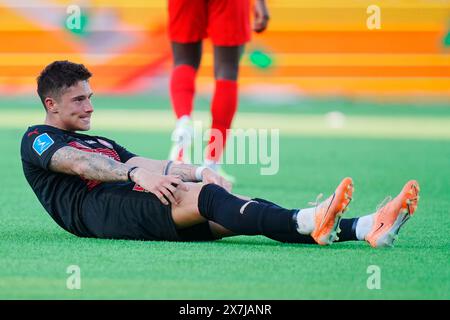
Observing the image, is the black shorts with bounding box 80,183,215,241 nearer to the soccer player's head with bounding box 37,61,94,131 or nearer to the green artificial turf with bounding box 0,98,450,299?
the green artificial turf with bounding box 0,98,450,299

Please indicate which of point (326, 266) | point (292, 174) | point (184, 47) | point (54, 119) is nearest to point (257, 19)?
point (184, 47)

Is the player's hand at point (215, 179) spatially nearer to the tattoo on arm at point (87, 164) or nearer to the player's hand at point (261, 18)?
the tattoo on arm at point (87, 164)

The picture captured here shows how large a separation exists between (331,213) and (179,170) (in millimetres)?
1005

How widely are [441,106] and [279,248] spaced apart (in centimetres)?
1180

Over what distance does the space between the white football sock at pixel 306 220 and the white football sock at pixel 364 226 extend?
249 mm

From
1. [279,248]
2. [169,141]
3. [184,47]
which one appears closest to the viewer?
[279,248]

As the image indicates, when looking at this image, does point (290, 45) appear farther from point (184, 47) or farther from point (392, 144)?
point (184, 47)

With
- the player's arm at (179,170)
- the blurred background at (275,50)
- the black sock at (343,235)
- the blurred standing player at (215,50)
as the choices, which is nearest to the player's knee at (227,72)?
the blurred standing player at (215,50)

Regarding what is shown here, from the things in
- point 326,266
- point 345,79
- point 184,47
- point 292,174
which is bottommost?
point 326,266

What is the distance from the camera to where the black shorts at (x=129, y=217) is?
5.16 metres

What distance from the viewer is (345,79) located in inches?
682

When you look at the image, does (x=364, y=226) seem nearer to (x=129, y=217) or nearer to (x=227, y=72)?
(x=129, y=217)

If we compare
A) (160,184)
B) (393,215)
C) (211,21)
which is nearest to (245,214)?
(160,184)

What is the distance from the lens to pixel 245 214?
4.96m
